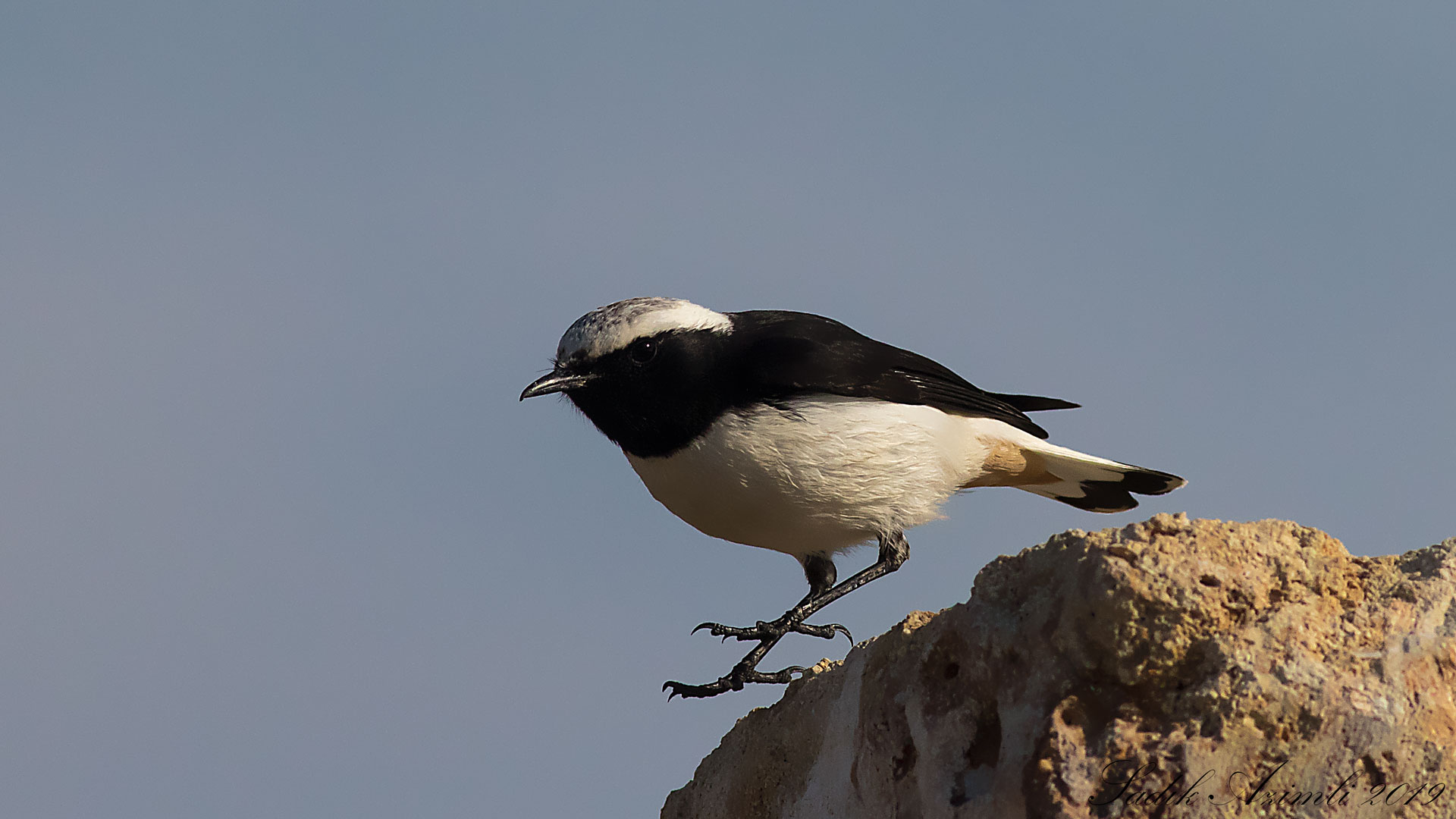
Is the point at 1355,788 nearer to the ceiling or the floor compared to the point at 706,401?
nearer to the floor

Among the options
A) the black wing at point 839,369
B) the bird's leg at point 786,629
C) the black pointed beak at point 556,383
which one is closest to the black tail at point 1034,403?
the black wing at point 839,369

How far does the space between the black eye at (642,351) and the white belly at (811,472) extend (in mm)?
556

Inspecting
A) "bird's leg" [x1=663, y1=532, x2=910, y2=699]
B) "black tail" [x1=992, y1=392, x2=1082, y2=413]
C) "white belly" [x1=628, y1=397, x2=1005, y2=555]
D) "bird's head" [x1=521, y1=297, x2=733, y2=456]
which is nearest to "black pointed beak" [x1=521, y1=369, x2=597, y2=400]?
"bird's head" [x1=521, y1=297, x2=733, y2=456]

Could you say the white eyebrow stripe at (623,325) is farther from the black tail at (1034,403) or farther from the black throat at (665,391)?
the black tail at (1034,403)

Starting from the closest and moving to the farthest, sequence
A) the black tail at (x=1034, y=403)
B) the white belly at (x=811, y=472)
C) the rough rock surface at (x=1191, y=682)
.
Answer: the rough rock surface at (x=1191, y=682) < the white belly at (x=811, y=472) < the black tail at (x=1034, y=403)

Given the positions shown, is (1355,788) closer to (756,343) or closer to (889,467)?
(889,467)

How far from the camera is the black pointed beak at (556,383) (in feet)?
22.9

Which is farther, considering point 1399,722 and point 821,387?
point 821,387

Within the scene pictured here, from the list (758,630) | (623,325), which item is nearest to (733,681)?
(758,630)

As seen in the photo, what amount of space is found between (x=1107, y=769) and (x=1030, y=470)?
173 inches

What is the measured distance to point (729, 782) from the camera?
624 centimetres

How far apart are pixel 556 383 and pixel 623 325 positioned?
1.60 ft

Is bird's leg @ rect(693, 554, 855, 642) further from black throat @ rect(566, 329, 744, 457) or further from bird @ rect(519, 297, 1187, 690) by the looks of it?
black throat @ rect(566, 329, 744, 457)

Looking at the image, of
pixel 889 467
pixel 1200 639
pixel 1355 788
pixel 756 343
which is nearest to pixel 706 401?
pixel 756 343
